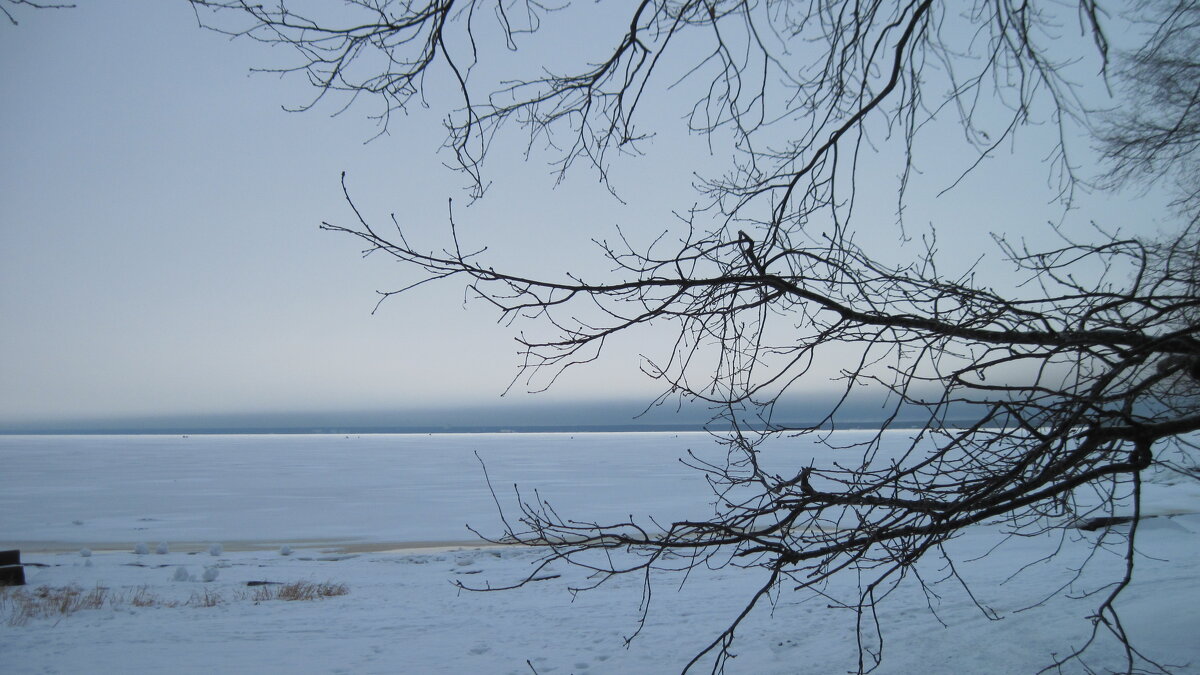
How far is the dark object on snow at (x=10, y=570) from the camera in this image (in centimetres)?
1365

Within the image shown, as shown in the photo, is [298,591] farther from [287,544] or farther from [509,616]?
[287,544]

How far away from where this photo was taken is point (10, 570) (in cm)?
1383

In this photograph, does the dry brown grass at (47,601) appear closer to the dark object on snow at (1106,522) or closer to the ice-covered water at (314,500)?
the ice-covered water at (314,500)

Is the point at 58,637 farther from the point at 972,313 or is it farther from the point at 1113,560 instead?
the point at 1113,560

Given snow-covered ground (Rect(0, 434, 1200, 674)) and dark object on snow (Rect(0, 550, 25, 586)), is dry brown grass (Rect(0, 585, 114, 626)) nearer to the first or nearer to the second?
snow-covered ground (Rect(0, 434, 1200, 674))

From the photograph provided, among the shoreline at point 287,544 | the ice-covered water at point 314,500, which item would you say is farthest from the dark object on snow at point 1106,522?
the shoreline at point 287,544

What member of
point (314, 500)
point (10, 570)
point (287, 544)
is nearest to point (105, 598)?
point (10, 570)

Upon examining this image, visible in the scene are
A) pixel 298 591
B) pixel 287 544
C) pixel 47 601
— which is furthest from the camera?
pixel 287 544

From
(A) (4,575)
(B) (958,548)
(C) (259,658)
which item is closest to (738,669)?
(C) (259,658)

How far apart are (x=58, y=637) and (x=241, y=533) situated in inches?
573

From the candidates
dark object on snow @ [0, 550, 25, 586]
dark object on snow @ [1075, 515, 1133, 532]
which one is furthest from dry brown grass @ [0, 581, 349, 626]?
dark object on snow @ [1075, 515, 1133, 532]

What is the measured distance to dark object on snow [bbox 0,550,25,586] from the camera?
13.6 m

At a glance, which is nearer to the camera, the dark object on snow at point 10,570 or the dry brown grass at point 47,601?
the dry brown grass at point 47,601

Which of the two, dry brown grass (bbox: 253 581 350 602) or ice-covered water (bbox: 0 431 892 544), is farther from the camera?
ice-covered water (bbox: 0 431 892 544)
